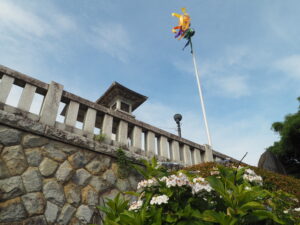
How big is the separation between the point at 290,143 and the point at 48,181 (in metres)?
15.0

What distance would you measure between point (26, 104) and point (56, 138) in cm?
78

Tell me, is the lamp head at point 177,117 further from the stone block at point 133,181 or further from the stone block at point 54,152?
the stone block at point 54,152

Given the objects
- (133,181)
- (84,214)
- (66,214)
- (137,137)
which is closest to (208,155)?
(137,137)

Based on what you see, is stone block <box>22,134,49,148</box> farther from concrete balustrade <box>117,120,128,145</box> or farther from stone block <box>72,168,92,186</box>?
concrete balustrade <box>117,120,128,145</box>

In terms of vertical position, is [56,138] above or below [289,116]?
below

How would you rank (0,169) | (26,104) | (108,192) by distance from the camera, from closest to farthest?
(0,169)
(26,104)
(108,192)

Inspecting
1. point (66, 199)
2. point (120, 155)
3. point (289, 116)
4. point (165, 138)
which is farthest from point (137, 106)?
point (289, 116)

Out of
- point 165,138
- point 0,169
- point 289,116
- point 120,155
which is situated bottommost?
point 0,169

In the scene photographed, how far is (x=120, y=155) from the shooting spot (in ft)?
14.4

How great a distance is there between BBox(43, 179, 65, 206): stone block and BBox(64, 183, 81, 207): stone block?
0.08m

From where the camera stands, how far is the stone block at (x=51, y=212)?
3192mm

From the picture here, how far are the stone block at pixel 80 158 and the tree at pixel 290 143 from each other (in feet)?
45.3

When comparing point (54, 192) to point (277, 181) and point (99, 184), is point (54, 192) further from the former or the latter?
point (277, 181)

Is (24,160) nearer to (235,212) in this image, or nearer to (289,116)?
(235,212)
